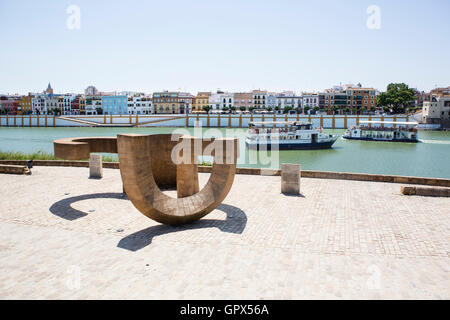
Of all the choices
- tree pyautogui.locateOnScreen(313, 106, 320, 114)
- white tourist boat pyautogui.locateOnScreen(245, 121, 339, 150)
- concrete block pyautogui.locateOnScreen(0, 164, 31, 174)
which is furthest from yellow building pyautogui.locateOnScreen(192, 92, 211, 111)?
concrete block pyautogui.locateOnScreen(0, 164, 31, 174)

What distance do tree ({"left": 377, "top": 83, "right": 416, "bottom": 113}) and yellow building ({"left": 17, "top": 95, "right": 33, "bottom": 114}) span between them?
91.8 metres

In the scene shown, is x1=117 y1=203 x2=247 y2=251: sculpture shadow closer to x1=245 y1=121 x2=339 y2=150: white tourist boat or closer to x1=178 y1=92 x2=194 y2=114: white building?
x1=245 y1=121 x2=339 y2=150: white tourist boat

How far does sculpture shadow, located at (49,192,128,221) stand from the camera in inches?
359

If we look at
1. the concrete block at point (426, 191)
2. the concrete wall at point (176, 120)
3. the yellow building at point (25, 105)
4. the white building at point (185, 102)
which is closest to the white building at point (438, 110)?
the concrete wall at point (176, 120)

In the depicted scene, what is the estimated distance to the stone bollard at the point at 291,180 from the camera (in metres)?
11.5

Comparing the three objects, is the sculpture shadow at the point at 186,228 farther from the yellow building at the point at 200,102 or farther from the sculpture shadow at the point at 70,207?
the yellow building at the point at 200,102

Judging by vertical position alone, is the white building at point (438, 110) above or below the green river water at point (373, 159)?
above

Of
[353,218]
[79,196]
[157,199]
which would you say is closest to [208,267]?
[157,199]

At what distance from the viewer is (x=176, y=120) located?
78.2 m

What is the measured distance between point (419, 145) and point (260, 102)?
54.6 m

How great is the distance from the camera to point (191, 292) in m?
5.26

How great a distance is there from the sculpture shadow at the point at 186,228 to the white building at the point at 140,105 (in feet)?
290

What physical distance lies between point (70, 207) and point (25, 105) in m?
109
